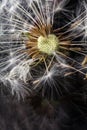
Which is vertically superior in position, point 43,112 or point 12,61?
point 12,61

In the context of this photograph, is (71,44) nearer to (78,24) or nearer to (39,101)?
(78,24)

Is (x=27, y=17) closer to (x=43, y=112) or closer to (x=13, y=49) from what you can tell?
(x=13, y=49)

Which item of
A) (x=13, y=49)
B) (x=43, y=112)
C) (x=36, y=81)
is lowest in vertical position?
(x=43, y=112)

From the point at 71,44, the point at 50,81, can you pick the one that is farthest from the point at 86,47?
the point at 50,81
